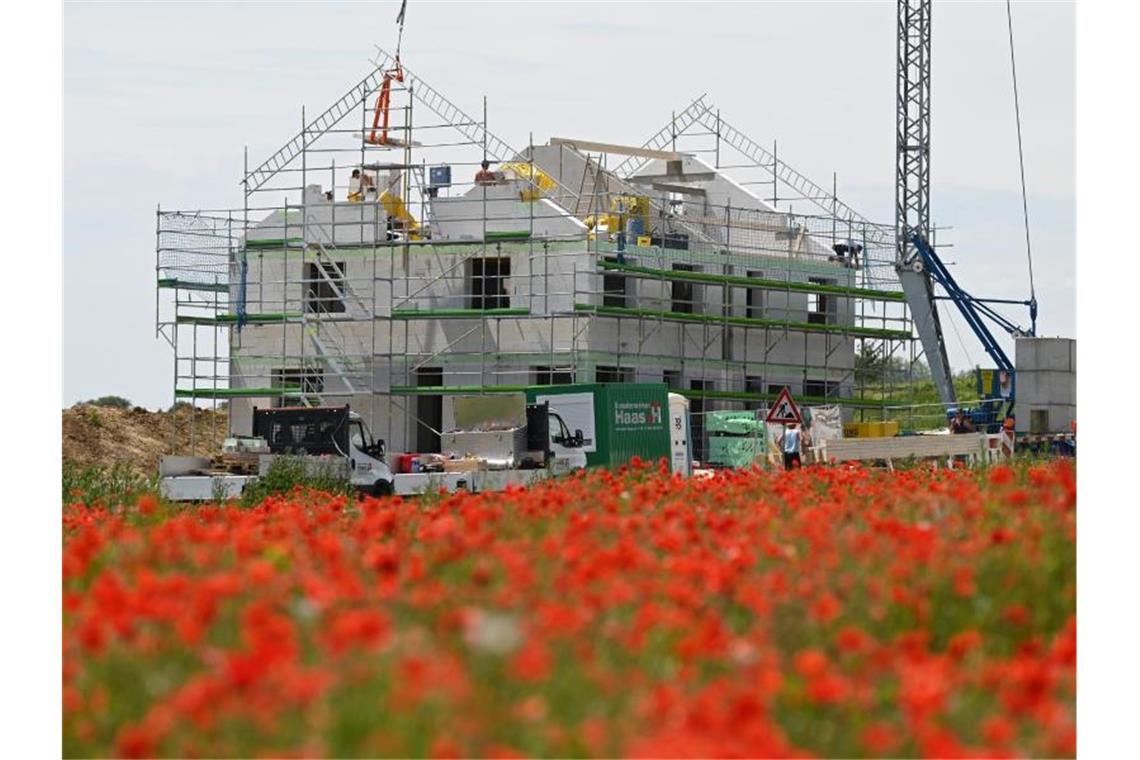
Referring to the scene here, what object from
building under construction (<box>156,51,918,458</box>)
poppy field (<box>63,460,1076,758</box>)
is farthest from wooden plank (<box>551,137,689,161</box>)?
poppy field (<box>63,460,1076,758</box>)

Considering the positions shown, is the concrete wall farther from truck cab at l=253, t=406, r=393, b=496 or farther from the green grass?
the green grass

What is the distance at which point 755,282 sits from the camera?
54312mm

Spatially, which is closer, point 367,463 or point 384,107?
point 367,463

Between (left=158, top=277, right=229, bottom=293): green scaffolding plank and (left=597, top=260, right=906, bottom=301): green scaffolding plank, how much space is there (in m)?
9.93

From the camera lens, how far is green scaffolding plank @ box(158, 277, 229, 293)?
5184 cm

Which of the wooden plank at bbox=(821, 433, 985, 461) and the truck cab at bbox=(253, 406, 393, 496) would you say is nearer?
the truck cab at bbox=(253, 406, 393, 496)

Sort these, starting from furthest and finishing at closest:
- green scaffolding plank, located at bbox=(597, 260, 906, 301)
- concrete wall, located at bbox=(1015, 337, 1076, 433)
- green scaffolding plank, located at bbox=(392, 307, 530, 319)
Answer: green scaffolding plank, located at bbox=(597, 260, 906, 301) → green scaffolding plank, located at bbox=(392, 307, 530, 319) → concrete wall, located at bbox=(1015, 337, 1076, 433)

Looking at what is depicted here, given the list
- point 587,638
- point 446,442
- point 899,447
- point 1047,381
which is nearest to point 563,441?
point 446,442

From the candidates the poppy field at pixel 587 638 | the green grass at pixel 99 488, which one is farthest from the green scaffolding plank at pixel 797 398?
the poppy field at pixel 587 638

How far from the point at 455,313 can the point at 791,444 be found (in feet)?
48.9

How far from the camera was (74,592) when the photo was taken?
29.8 feet

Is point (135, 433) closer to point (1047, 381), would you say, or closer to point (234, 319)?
point (234, 319)

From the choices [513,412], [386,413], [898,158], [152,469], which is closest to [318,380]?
[386,413]
